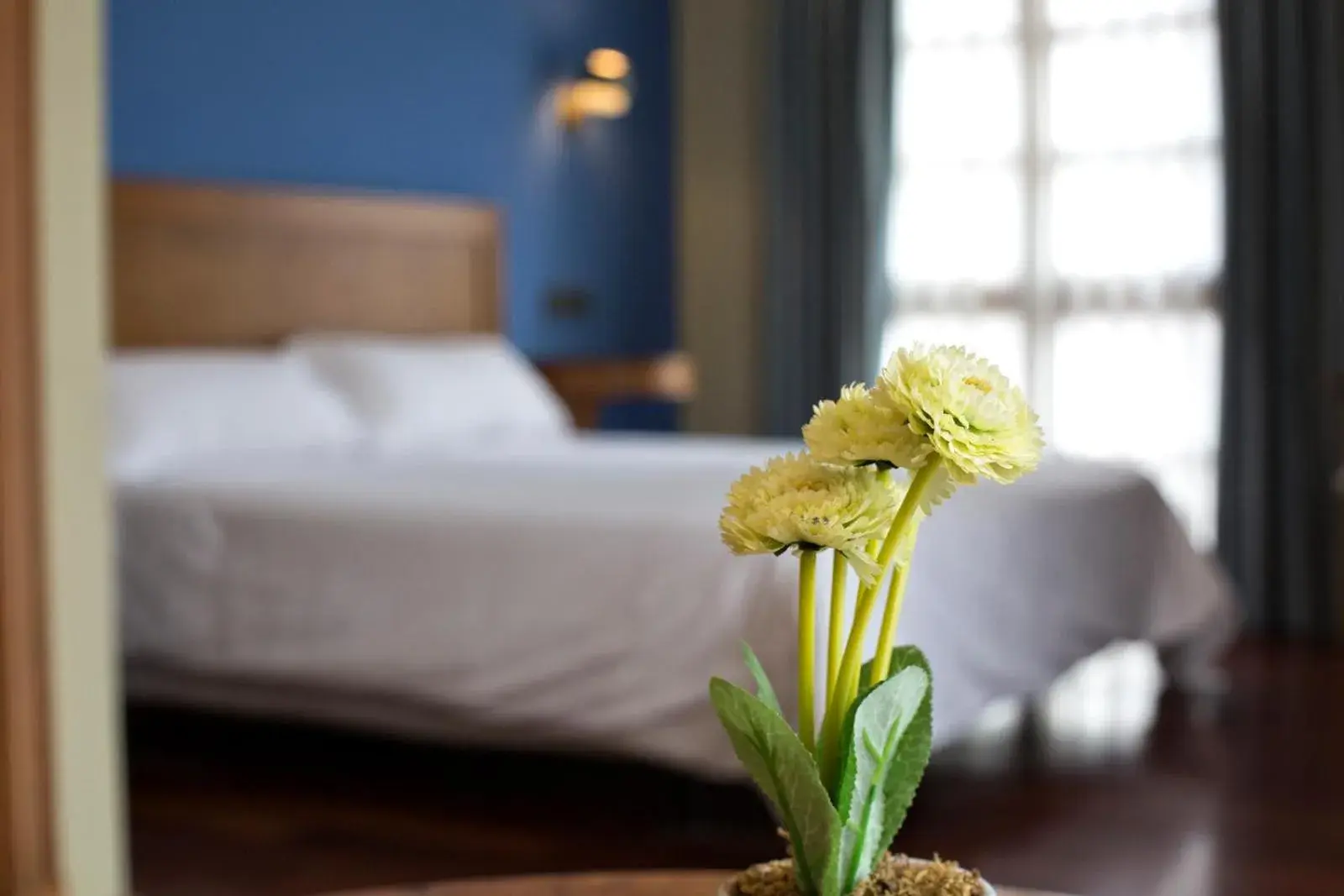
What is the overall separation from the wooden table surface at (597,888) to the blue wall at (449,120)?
332cm

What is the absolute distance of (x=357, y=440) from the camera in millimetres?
3938

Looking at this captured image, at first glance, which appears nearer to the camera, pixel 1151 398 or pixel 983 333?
pixel 1151 398

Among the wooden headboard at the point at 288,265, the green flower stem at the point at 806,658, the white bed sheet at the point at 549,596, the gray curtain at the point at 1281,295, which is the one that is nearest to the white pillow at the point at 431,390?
the wooden headboard at the point at 288,265

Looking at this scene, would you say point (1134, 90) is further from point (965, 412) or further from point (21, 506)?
point (965, 412)

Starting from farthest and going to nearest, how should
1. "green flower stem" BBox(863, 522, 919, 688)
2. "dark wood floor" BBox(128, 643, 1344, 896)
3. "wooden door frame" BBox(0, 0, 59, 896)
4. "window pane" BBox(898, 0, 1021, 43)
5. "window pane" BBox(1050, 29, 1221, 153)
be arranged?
"window pane" BBox(898, 0, 1021, 43) → "window pane" BBox(1050, 29, 1221, 153) → "dark wood floor" BBox(128, 643, 1344, 896) → "wooden door frame" BBox(0, 0, 59, 896) → "green flower stem" BBox(863, 522, 919, 688)

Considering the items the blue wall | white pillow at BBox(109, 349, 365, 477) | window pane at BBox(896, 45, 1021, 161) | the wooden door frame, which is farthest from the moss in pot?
window pane at BBox(896, 45, 1021, 161)

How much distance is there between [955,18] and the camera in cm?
525

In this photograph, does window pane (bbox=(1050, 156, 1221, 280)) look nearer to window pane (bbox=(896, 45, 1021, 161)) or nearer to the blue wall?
window pane (bbox=(896, 45, 1021, 161))


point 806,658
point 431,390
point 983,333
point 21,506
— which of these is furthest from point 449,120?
point 806,658

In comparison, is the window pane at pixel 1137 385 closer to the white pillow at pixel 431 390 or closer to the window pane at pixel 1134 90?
the window pane at pixel 1134 90

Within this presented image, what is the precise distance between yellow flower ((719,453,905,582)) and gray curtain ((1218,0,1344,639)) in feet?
13.5

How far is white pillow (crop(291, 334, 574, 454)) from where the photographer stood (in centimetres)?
404

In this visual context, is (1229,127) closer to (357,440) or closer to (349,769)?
(357,440)

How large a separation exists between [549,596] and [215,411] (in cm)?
116
